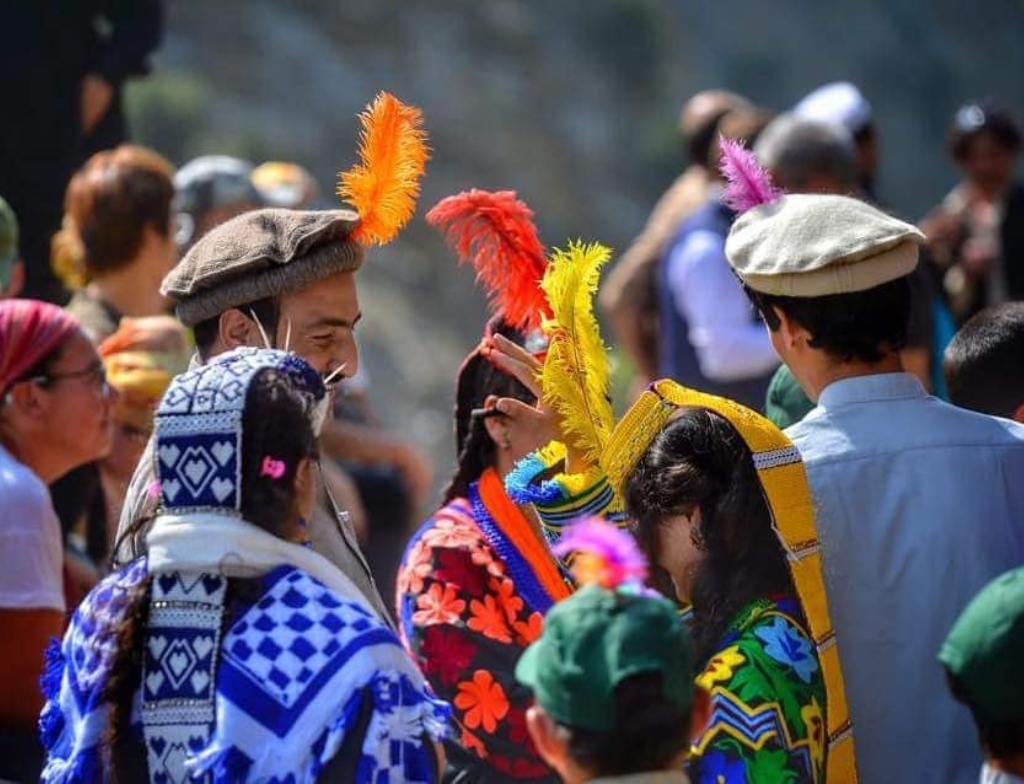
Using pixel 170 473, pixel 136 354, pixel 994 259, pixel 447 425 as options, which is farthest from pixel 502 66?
pixel 170 473

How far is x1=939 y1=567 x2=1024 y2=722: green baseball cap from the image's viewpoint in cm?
267

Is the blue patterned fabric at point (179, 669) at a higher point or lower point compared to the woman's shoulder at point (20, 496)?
higher

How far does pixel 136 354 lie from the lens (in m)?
5.26

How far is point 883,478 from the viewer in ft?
11.1

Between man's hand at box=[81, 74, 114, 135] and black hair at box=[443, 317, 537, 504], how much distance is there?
9.94 feet

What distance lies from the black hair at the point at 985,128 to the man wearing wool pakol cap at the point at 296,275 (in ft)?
17.3

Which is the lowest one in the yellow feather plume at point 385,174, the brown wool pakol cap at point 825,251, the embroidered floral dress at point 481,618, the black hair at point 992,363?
the embroidered floral dress at point 481,618

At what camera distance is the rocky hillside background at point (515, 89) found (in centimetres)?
3225

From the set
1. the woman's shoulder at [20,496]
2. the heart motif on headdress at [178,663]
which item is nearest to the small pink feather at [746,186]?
the heart motif on headdress at [178,663]

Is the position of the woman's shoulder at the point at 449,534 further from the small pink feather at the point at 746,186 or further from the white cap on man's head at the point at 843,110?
the white cap on man's head at the point at 843,110

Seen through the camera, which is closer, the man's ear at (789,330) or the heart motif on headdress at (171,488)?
the heart motif on headdress at (171,488)

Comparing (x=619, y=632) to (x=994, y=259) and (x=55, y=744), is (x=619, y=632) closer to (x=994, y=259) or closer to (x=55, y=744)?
(x=55, y=744)

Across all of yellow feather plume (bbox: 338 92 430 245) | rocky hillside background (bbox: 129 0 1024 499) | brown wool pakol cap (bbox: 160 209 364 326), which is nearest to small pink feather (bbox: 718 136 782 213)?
yellow feather plume (bbox: 338 92 430 245)

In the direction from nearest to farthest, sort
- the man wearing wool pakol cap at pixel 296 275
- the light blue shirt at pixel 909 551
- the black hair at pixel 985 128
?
the light blue shirt at pixel 909 551 → the man wearing wool pakol cap at pixel 296 275 → the black hair at pixel 985 128
